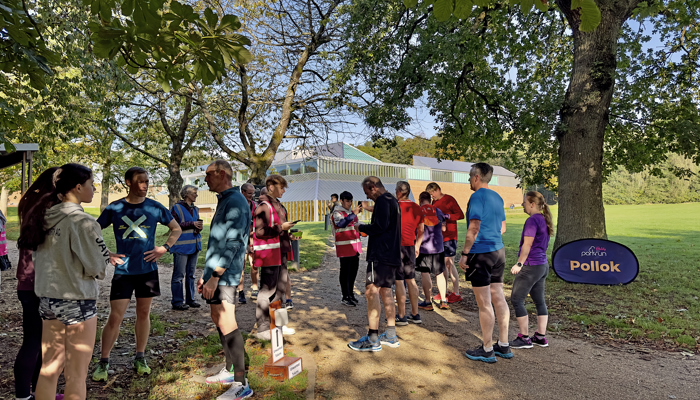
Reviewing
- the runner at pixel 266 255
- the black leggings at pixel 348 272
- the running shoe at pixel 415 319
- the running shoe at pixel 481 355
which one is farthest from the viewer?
the black leggings at pixel 348 272

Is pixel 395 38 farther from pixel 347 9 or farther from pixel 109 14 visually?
pixel 109 14

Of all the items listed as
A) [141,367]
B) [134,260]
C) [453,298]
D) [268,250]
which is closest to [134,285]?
[134,260]

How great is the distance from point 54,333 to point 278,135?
31.4 feet

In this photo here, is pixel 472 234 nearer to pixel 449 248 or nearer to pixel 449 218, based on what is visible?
pixel 449 218

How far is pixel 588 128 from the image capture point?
8664 millimetres

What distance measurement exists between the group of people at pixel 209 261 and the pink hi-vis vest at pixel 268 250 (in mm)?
12

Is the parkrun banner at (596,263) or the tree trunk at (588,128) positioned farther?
the tree trunk at (588,128)

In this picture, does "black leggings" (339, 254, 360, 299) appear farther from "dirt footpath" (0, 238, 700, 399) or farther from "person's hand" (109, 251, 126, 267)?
"person's hand" (109, 251, 126, 267)

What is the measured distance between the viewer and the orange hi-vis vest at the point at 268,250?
4789 mm

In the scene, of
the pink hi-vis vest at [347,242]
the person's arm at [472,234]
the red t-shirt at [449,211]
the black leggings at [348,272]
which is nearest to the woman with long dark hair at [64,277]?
the person's arm at [472,234]

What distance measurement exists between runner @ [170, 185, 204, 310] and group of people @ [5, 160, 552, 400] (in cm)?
2

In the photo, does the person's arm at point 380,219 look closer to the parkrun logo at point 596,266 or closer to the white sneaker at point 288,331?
the white sneaker at point 288,331

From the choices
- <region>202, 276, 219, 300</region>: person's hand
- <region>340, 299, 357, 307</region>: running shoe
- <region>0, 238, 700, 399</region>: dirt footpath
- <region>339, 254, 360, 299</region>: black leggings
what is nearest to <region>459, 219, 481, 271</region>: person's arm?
<region>0, 238, 700, 399</region>: dirt footpath

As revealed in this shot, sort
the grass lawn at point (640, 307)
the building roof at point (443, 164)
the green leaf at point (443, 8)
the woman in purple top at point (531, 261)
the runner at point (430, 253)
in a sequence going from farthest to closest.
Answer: the building roof at point (443, 164) → the runner at point (430, 253) → the grass lawn at point (640, 307) → the woman in purple top at point (531, 261) → the green leaf at point (443, 8)
